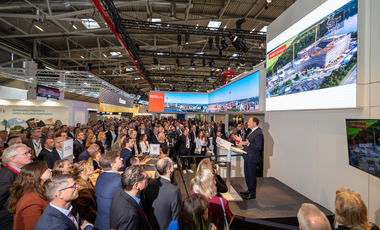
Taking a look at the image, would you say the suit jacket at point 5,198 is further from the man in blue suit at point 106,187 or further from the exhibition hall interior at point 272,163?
the man in blue suit at point 106,187

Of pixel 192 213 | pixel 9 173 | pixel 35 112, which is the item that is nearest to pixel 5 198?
pixel 9 173

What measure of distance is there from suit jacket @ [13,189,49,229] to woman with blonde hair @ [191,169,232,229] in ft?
4.81

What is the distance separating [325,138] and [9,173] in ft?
15.0

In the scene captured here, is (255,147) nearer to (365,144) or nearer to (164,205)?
(365,144)

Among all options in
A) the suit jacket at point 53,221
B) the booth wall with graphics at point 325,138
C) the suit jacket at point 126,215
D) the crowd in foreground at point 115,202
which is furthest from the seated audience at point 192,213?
the booth wall with graphics at point 325,138

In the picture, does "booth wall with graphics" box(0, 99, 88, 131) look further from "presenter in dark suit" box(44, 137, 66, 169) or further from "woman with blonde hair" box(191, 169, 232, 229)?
"woman with blonde hair" box(191, 169, 232, 229)

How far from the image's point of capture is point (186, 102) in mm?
13891

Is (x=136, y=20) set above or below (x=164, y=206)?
above

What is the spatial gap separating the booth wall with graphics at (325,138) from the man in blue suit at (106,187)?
3.28 m

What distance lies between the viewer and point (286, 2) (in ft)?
22.7

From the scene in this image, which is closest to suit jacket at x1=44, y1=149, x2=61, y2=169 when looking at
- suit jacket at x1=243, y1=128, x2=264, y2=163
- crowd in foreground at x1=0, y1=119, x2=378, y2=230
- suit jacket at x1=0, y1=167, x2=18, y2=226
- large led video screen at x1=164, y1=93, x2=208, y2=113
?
crowd in foreground at x1=0, y1=119, x2=378, y2=230

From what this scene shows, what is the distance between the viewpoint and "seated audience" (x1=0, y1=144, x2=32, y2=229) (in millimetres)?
1895

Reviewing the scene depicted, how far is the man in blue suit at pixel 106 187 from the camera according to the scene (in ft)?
6.56

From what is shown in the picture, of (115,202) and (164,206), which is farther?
(164,206)
